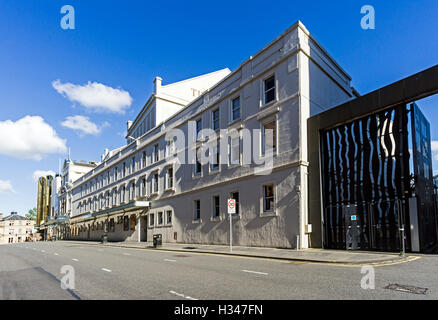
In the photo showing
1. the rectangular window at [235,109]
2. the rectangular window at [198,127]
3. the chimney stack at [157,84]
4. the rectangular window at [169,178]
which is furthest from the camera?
the chimney stack at [157,84]

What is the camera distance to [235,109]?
23.2m

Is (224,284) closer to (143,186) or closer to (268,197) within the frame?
(268,197)

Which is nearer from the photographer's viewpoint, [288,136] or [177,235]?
[288,136]

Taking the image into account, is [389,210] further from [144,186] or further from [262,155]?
[144,186]

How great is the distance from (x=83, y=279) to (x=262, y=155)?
13.3m

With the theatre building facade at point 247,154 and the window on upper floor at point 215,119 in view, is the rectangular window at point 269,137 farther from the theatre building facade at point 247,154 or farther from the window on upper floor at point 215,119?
the window on upper floor at point 215,119

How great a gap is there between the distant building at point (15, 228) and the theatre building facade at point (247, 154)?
120 metres

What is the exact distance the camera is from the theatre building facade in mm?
18094

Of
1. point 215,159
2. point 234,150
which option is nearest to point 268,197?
point 234,150

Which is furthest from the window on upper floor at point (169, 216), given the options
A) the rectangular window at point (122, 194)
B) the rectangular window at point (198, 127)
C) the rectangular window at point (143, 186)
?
→ the rectangular window at point (122, 194)

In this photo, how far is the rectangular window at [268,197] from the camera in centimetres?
1917

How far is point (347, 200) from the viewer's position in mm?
16219
